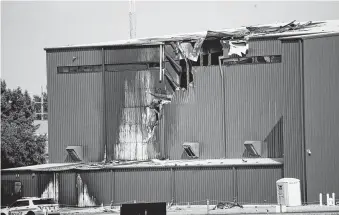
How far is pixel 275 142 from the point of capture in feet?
183

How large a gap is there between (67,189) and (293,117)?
1691 centimetres

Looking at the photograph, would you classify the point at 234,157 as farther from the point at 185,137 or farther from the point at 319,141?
the point at 319,141

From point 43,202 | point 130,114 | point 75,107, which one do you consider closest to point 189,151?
point 130,114

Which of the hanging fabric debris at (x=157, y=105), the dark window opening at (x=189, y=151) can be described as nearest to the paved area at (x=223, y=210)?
the dark window opening at (x=189, y=151)

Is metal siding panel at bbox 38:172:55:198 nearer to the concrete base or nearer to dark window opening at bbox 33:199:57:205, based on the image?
dark window opening at bbox 33:199:57:205

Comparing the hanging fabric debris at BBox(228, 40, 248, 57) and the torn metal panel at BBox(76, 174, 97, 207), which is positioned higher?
the hanging fabric debris at BBox(228, 40, 248, 57)

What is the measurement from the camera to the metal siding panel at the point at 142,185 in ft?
174

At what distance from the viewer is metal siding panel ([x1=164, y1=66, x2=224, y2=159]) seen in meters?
57.3

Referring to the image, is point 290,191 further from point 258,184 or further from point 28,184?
point 28,184

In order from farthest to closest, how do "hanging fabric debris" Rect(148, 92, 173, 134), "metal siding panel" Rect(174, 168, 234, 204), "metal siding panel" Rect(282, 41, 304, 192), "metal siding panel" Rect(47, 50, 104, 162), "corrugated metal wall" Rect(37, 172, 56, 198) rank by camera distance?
"metal siding panel" Rect(47, 50, 104, 162) < "hanging fabric debris" Rect(148, 92, 173, 134) < "corrugated metal wall" Rect(37, 172, 56, 198) < "metal siding panel" Rect(174, 168, 234, 204) < "metal siding panel" Rect(282, 41, 304, 192)

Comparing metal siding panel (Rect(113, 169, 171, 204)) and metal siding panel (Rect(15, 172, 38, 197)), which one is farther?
metal siding panel (Rect(15, 172, 38, 197))

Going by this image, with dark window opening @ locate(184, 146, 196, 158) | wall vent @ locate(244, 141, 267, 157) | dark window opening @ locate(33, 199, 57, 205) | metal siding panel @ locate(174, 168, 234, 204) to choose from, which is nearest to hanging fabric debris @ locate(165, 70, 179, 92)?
dark window opening @ locate(184, 146, 196, 158)

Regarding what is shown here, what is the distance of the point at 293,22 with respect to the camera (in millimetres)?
60875

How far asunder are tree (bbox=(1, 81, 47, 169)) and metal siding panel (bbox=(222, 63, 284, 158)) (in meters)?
29.2
